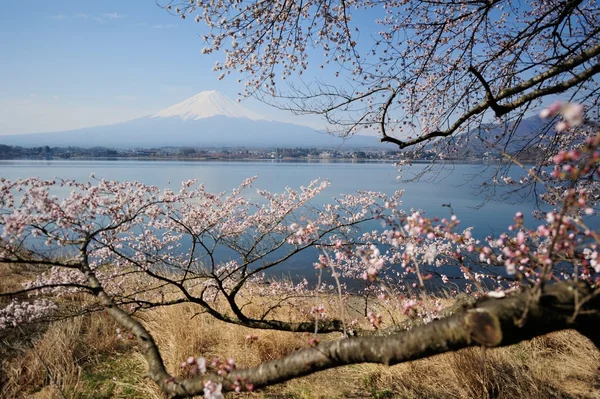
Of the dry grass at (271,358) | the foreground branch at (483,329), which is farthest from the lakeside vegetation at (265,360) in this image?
the foreground branch at (483,329)

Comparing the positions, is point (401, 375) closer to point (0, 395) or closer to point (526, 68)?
point (526, 68)

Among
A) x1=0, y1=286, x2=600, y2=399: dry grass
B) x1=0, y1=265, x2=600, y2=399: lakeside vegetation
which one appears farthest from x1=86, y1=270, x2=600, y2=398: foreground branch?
x1=0, y1=286, x2=600, y2=399: dry grass

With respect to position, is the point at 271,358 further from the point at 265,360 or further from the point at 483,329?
the point at 483,329

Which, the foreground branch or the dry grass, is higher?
the foreground branch

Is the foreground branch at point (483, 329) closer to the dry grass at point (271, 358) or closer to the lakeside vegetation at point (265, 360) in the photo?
the lakeside vegetation at point (265, 360)

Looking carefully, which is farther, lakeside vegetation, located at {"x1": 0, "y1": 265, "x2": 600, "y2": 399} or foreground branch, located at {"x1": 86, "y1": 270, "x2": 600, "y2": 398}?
lakeside vegetation, located at {"x1": 0, "y1": 265, "x2": 600, "y2": 399}

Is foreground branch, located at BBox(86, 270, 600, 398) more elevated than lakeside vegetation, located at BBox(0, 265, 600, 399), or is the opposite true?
foreground branch, located at BBox(86, 270, 600, 398)

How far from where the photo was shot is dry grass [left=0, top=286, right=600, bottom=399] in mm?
3236

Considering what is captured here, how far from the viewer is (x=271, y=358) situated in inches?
161

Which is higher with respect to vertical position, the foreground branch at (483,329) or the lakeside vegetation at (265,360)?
the foreground branch at (483,329)

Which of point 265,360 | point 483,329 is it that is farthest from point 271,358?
point 483,329

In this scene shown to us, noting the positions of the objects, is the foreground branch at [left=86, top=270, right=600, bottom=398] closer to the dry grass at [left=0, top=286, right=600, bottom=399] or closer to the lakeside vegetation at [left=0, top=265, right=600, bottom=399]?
the lakeside vegetation at [left=0, top=265, right=600, bottom=399]

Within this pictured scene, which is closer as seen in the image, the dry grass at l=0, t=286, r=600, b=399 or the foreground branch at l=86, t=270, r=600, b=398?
the foreground branch at l=86, t=270, r=600, b=398

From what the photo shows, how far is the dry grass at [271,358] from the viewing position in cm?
324
